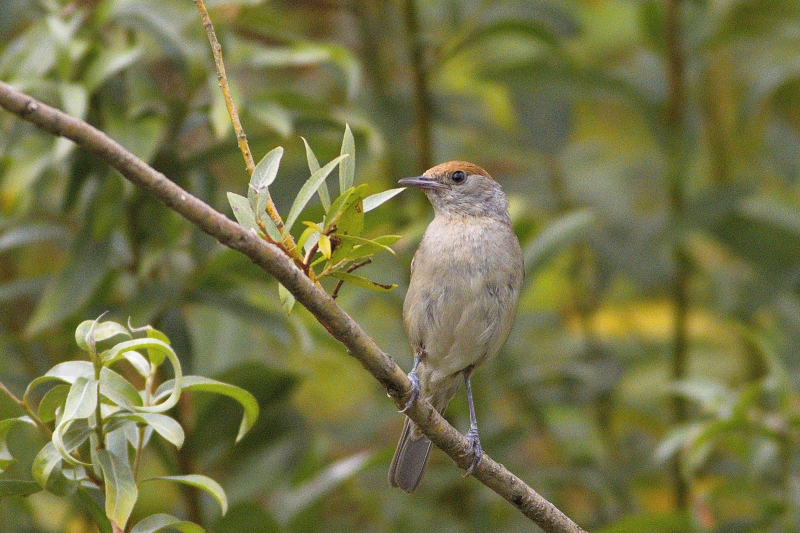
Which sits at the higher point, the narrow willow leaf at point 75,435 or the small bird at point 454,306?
the narrow willow leaf at point 75,435

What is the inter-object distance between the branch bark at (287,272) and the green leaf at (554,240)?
214cm

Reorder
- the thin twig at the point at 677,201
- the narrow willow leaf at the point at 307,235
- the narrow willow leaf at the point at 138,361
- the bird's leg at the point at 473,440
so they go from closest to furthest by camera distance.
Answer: the narrow willow leaf at the point at 307,235 < the narrow willow leaf at the point at 138,361 < the bird's leg at the point at 473,440 < the thin twig at the point at 677,201

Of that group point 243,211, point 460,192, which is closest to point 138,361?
point 243,211

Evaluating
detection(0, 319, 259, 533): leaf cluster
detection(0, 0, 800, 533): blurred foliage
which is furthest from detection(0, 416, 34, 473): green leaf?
detection(0, 0, 800, 533): blurred foliage

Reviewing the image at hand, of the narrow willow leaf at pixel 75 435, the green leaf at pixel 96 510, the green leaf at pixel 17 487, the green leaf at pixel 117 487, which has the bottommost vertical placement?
the green leaf at pixel 96 510

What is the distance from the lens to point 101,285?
4.20 metres

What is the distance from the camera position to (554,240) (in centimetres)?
468

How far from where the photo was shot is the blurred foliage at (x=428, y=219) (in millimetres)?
4152

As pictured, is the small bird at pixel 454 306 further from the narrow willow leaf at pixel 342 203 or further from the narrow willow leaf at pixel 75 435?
the narrow willow leaf at pixel 342 203

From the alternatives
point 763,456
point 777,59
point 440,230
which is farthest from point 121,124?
point 777,59

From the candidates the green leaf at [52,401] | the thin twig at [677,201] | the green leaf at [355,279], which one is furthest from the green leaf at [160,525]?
the thin twig at [677,201]

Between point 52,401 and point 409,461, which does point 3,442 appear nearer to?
point 52,401

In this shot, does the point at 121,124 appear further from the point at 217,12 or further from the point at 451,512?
the point at 451,512

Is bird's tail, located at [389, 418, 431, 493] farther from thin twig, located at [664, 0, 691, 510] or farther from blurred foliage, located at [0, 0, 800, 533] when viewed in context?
thin twig, located at [664, 0, 691, 510]
